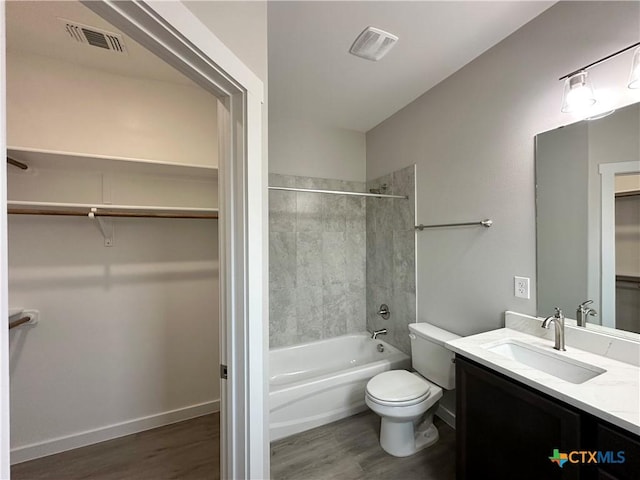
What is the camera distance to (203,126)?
86.3 inches

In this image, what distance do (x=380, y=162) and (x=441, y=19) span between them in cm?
143

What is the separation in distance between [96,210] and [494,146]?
8.45 feet

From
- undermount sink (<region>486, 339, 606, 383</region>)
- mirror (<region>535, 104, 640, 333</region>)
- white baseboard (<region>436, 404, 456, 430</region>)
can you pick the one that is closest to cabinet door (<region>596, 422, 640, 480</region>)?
undermount sink (<region>486, 339, 606, 383</region>)

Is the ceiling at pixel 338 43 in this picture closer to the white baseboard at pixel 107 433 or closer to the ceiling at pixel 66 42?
the ceiling at pixel 66 42

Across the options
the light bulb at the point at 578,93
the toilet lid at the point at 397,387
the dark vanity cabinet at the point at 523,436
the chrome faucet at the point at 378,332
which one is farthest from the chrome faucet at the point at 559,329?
the chrome faucet at the point at 378,332

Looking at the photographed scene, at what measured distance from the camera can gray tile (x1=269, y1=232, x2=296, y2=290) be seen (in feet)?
8.67

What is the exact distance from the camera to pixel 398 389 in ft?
6.02

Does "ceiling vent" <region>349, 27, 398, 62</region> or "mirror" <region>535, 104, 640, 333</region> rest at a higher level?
"ceiling vent" <region>349, 27, 398, 62</region>

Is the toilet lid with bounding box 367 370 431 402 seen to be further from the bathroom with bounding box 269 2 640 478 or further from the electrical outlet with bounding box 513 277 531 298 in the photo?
the electrical outlet with bounding box 513 277 531 298

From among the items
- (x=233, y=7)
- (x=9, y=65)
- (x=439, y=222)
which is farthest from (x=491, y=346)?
(x=9, y=65)

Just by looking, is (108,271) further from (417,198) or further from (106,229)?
(417,198)

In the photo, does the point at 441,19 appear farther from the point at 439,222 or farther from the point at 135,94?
the point at 135,94

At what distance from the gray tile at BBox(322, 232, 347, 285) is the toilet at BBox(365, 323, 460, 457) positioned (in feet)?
3.51

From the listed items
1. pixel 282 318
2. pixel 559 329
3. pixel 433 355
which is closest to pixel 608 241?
pixel 559 329
